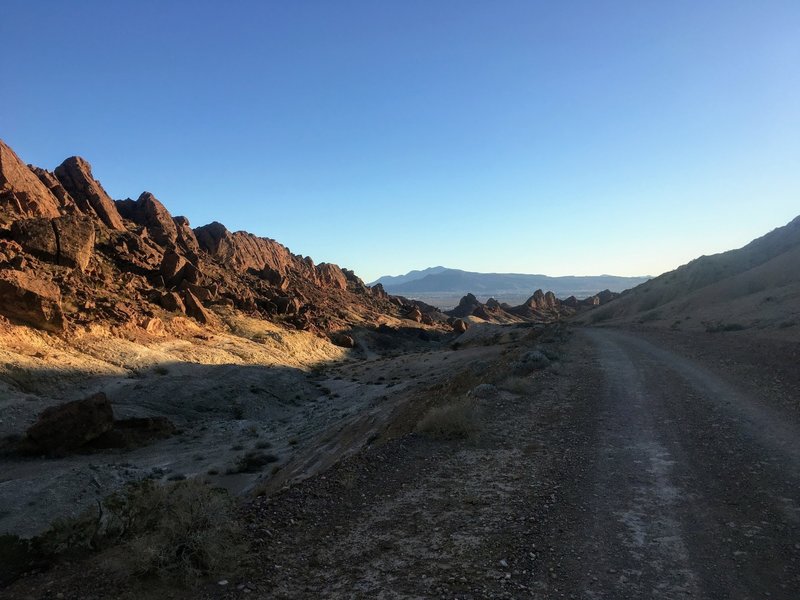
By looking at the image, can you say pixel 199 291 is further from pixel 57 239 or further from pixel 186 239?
pixel 186 239

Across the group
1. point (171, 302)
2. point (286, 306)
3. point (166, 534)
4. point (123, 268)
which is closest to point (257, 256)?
point (286, 306)

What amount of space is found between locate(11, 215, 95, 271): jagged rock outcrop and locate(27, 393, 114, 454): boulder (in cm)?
2381

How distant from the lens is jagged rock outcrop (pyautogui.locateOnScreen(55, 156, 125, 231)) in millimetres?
63656

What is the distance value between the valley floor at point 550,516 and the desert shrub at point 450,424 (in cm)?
31

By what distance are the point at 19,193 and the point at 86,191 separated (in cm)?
1669

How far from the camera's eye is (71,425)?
23.3m

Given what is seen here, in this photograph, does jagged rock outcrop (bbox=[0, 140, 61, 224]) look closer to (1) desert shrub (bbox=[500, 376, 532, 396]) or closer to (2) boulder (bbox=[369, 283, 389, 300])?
(1) desert shrub (bbox=[500, 376, 532, 396])

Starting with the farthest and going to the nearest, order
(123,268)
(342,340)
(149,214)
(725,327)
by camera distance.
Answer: (149,214), (342,340), (123,268), (725,327)

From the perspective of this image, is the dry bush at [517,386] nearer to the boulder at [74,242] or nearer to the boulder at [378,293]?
the boulder at [74,242]

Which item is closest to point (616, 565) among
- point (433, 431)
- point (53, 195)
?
point (433, 431)

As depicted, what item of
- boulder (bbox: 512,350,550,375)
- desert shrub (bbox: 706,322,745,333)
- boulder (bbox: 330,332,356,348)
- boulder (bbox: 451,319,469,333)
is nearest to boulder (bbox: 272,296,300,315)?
boulder (bbox: 330,332,356,348)

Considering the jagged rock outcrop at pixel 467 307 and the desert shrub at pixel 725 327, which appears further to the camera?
the jagged rock outcrop at pixel 467 307

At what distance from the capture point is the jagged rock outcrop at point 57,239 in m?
41.6

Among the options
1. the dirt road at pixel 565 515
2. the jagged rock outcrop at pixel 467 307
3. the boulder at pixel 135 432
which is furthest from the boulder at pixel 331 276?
the dirt road at pixel 565 515
